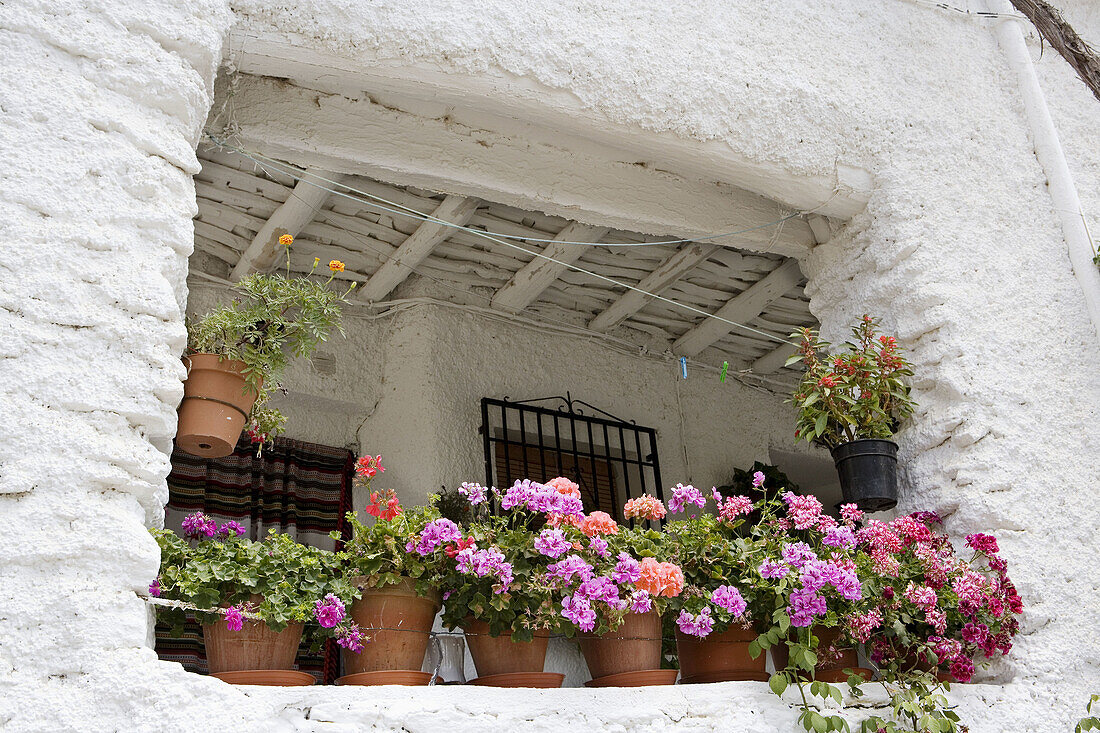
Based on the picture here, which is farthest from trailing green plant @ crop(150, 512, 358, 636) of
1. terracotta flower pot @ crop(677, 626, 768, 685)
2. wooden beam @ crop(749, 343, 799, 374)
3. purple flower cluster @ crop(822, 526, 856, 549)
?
wooden beam @ crop(749, 343, 799, 374)

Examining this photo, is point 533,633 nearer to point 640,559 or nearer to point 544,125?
point 640,559

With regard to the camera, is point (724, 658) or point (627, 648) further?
point (724, 658)

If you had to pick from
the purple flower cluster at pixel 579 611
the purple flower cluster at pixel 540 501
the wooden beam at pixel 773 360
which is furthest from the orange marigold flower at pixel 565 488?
the wooden beam at pixel 773 360

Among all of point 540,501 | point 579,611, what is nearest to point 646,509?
point 540,501

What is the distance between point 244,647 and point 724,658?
1.25 metres

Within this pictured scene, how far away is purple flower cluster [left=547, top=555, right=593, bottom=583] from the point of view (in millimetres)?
2324

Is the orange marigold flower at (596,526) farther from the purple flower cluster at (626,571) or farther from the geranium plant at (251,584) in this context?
the geranium plant at (251,584)

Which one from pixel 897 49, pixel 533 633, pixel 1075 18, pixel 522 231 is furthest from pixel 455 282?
pixel 1075 18

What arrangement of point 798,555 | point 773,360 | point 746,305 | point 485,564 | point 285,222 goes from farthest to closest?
point 773,360
point 746,305
point 285,222
point 798,555
point 485,564

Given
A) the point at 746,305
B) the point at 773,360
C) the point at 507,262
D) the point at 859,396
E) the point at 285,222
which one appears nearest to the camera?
the point at 859,396

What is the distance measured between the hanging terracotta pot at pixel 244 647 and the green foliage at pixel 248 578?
0.05 meters

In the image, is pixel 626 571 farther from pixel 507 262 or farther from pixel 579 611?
pixel 507 262

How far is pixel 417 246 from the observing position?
4.06 m

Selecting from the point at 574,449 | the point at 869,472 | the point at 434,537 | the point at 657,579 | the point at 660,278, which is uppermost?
the point at 660,278
